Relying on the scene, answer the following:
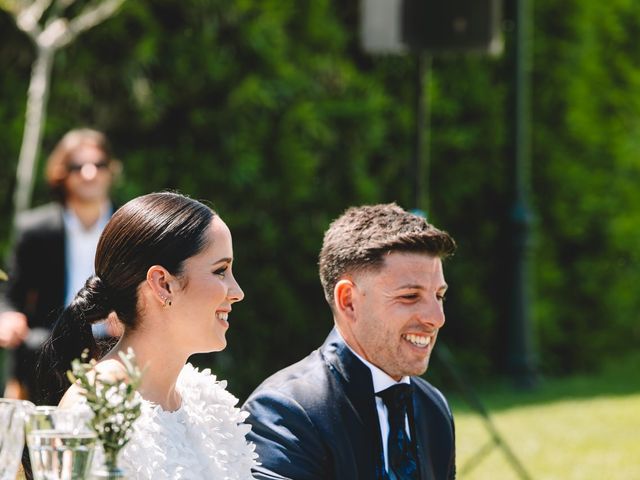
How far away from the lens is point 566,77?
11.1 metres

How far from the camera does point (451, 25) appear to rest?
7.28m

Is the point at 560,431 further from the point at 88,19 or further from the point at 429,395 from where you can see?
the point at 429,395

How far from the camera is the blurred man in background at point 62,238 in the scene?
5.10 m

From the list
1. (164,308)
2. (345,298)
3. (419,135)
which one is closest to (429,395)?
(345,298)

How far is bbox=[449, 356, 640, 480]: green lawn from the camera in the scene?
22.8ft

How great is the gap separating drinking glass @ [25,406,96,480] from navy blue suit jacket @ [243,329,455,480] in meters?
1.28

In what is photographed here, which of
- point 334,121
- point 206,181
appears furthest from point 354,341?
point 334,121

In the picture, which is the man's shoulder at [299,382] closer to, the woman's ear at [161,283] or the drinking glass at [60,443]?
the woman's ear at [161,283]

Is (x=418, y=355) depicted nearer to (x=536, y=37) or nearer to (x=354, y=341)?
(x=354, y=341)

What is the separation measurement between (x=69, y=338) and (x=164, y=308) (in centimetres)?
26

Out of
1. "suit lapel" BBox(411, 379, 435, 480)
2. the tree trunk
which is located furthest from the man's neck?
"suit lapel" BBox(411, 379, 435, 480)

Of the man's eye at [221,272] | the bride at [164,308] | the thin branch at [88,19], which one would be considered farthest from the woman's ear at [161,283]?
the thin branch at [88,19]

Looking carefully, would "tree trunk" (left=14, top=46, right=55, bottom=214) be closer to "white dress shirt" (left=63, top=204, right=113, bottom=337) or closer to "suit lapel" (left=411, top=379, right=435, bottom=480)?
"white dress shirt" (left=63, top=204, right=113, bottom=337)

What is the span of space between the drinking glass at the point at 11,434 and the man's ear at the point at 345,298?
1.61 meters
